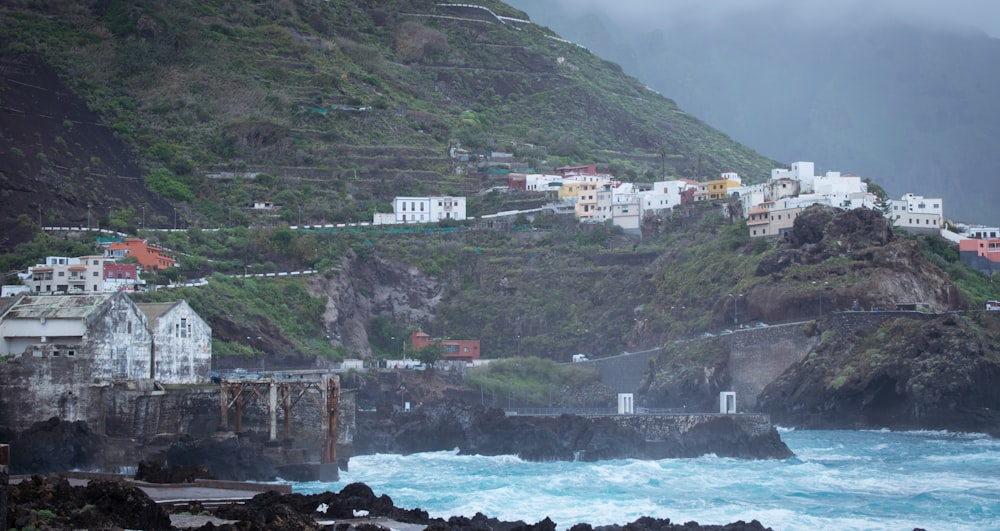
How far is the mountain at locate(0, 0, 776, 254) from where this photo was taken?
8581cm

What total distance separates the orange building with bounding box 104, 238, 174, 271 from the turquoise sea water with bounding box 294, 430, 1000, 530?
17544 mm

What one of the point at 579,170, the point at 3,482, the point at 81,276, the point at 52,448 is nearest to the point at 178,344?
the point at 52,448

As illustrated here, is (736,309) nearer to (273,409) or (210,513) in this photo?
(273,409)

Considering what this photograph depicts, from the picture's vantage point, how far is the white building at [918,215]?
3319 inches

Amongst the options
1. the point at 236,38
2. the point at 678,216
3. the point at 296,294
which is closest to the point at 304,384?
the point at 296,294

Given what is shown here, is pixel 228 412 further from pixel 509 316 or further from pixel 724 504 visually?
pixel 509 316

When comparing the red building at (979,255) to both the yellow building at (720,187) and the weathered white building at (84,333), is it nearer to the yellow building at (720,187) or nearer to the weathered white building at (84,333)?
the yellow building at (720,187)

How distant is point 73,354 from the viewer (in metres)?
47.4

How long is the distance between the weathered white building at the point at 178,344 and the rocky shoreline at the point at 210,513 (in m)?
20.4

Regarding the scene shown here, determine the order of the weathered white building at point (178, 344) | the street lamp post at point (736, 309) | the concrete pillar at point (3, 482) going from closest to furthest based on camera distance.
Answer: the concrete pillar at point (3, 482) → the weathered white building at point (178, 344) → the street lamp post at point (736, 309)

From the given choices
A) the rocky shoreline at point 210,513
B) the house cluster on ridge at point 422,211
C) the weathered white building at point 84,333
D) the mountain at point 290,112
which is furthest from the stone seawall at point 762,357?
the rocky shoreline at point 210,513

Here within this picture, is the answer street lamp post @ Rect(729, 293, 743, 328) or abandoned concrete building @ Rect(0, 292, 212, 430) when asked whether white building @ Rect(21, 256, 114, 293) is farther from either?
street lamp post @ Rect(729, 293, 743, 328)

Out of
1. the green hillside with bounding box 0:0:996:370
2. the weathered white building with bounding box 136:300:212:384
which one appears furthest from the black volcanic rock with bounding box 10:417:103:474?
the green hillside with bounding box 0:0:996:370

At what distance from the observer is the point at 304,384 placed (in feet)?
160
